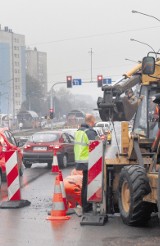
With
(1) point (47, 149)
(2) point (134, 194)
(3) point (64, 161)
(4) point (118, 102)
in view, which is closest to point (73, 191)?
(4) point (118, 102)

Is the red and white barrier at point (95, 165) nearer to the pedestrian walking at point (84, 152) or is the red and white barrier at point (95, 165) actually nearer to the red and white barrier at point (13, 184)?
the pedestrian walking at point (84, 152)

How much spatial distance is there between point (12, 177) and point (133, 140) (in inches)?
127

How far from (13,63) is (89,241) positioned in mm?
145573

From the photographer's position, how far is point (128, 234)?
891 centimetres

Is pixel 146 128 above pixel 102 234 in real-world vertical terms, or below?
above

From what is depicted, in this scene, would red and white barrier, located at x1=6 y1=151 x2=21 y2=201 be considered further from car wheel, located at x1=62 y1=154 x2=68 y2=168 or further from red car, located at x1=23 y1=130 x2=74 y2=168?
car wheel, located at x1=62 y1=154 x2=68 y2=168

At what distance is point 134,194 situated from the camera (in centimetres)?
911

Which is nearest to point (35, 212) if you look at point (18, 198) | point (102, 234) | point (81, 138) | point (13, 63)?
point (18, 198)

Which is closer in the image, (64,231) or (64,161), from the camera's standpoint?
(64,231)

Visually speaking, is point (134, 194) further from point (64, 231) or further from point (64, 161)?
point (64, 161)

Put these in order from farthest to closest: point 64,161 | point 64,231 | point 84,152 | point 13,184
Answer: point 64,161 → point 13,184 → point 84,152 → point 64,231

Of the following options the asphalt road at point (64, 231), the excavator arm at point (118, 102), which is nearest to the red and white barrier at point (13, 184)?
the asphalt road at point (64, 231)

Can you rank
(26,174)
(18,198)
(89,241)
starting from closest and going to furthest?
1. (89,241)
2. (18,198)
3. (26,174)

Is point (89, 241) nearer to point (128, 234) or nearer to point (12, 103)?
point (128, 234)
